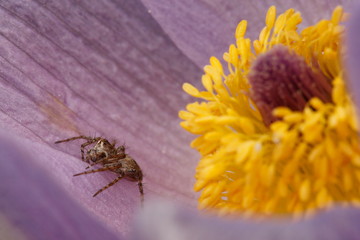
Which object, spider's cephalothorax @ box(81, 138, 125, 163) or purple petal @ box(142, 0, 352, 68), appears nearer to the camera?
spider's cephalothorax @ box(81, 138, 125, 163)

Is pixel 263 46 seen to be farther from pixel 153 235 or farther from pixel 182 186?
pixel 153 235

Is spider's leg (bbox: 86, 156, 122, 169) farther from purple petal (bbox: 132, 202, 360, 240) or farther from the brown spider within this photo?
purple petal (bbox: 132, 202, 360, 240)

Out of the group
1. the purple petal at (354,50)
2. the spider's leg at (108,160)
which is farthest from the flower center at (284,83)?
the spider's leg at (108,160)

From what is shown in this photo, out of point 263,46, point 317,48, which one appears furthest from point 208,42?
point 317,48

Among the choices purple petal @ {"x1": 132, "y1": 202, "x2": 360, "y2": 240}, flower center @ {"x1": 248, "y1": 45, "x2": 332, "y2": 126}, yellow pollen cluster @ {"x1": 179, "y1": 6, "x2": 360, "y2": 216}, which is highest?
flower center @ {"x1": 248, "y1": 45, "x2": 332, "y2": 126}

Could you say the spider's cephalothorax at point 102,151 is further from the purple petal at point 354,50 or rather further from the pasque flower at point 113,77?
the purple petal at point 354,50

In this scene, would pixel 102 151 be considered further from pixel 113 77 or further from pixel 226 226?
pixel 226 226

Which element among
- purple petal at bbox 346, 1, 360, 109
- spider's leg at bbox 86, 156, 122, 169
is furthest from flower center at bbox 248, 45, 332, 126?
spider's leg at bbox 86, 156, 122, 169
